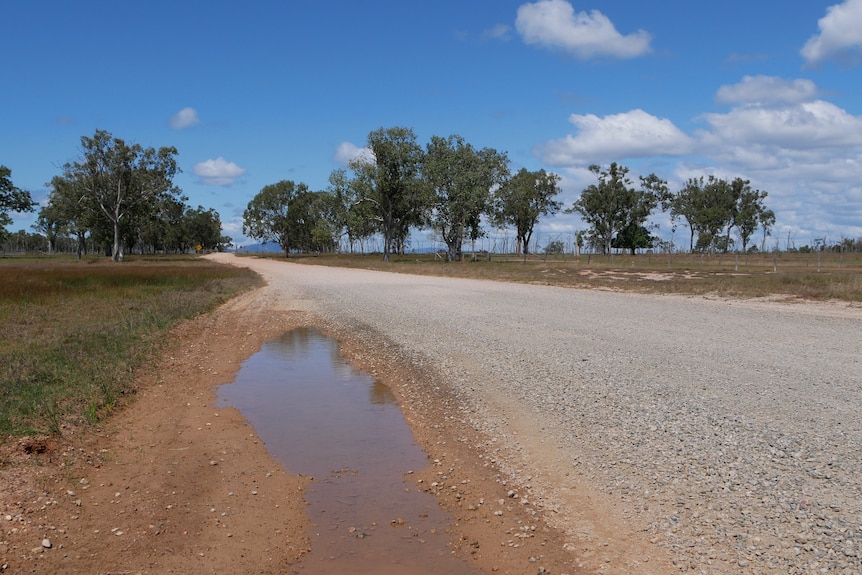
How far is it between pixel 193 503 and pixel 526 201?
7946 cm

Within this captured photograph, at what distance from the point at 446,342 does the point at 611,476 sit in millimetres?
8055

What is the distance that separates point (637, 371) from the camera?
10.1m

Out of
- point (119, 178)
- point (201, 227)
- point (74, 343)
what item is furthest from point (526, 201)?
point (201, 227)

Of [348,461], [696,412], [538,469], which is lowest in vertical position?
[348,461]

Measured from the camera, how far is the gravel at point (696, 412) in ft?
15.5

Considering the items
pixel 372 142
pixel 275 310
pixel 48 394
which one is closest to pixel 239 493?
pixel 48 394

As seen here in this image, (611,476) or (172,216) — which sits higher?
(172,216)

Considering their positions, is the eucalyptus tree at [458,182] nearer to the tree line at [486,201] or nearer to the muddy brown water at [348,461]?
the tree line at [486,201]

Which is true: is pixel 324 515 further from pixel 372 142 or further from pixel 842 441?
pixel 372 142

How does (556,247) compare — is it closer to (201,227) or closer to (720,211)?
(720,211)

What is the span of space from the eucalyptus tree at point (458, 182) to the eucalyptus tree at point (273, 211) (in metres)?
44.1

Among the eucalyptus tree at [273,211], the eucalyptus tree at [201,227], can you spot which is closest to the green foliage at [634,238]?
the eucalyptus tree at [273,211]

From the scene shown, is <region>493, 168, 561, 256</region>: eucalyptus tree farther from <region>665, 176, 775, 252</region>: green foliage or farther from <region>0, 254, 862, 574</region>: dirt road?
<region>0, 254, 862, 574</region>: dirt road

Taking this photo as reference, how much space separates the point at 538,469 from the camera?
20.5ft
